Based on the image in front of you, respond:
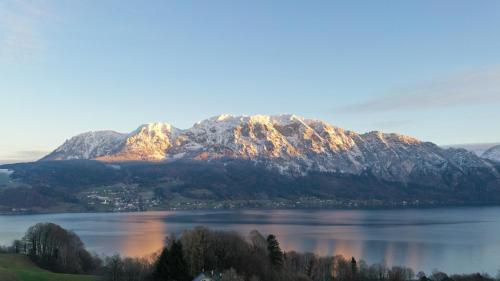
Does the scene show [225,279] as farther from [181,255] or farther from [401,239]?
[401,239]

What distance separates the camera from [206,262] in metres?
71.8

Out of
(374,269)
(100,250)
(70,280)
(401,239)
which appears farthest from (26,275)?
(401,239)

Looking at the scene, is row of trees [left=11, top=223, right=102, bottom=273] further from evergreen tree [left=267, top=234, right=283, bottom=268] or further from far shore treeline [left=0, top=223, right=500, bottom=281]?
evergreen tree [left=267, top=234, right=283, bottom=268]

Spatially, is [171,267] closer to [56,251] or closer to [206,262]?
[206,262]

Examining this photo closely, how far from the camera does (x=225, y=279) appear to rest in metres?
59.8

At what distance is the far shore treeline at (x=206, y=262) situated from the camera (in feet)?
213

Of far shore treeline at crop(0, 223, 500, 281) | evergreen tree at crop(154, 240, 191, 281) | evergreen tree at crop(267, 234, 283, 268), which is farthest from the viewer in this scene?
evergreen tree at crop(267, 234, 283, 268)

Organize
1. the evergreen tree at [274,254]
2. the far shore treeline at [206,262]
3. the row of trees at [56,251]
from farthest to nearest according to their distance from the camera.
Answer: the row of trees at [56,251], the evergreen tree at [274,254], the far shore treeline at [206,262]

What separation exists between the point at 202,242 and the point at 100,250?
7123cm

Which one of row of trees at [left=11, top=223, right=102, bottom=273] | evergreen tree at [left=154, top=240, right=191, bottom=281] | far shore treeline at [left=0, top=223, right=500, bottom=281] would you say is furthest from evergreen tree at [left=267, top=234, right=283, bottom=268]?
row of trees at [left=11, top=223, right=102, bottom=273]

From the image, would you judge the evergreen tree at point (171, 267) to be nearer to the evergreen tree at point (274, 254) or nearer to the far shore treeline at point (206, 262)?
the far shore treeline at point (206, 262)

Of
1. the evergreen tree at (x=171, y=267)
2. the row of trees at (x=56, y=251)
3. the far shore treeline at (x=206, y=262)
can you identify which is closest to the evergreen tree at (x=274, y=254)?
the far shore treeline at (x=206, y=262)

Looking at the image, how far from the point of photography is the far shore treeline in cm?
6494

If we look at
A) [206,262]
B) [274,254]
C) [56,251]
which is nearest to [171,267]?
[206,262]
